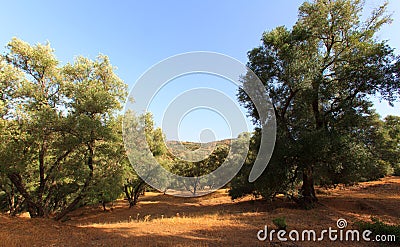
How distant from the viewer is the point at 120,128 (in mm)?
13875

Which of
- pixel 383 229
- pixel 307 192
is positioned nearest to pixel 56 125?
pixel 383 229

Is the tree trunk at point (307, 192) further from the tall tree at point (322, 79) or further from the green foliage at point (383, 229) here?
the green foliage at point (383, 229)

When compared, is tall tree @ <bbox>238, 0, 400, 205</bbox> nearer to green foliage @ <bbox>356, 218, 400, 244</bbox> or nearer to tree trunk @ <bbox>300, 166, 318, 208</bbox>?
tree trunk @ <bbox>300, 166, 318, 208</bbox>

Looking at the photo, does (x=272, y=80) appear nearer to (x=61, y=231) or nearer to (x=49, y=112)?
(x=49, y=112)

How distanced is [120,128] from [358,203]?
20091 millimetres

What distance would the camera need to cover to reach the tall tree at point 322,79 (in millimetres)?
12852

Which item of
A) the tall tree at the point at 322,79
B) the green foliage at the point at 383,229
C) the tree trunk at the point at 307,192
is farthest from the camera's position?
the tree trunk at the point at 307,192

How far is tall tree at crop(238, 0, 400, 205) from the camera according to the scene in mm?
12852

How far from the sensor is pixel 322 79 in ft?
46.0

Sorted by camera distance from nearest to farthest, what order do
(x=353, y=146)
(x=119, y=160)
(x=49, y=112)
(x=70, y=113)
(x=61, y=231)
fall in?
(x=61, y=231) < (x=49, y=112) < (x=70, y=113) < (x=353, y=146) < (x=119, y=160)

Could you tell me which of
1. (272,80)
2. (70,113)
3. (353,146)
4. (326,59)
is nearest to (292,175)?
(353,146)

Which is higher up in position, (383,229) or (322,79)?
(322,79)

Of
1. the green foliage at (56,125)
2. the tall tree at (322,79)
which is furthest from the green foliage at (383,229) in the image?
the green foliage at (56,125)

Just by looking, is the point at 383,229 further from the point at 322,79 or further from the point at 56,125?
the point at 56,125
